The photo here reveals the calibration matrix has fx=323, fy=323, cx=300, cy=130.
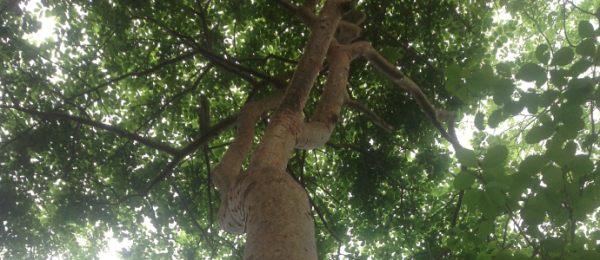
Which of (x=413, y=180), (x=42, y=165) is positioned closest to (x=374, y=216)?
(x=413, y=180)

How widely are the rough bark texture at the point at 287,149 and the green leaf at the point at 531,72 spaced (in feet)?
4.23

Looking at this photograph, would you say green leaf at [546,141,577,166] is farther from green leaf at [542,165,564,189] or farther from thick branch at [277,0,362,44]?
thick branch at [277,0,362,44]

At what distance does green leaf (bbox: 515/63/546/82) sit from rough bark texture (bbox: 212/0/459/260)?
1290mm

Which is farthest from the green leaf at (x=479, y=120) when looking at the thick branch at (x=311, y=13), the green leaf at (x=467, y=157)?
the thick branch at (x=311, y=13)

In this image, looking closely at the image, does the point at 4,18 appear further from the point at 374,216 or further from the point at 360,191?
the point at 374,216

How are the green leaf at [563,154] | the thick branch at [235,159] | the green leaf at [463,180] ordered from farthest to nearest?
the thick branch at [235,159]
the green leaf at [463,180]
the green leaf at [563,154]

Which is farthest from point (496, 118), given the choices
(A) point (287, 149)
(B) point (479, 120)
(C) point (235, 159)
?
(C) point (235, 159)

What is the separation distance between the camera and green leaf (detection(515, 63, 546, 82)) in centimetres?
164

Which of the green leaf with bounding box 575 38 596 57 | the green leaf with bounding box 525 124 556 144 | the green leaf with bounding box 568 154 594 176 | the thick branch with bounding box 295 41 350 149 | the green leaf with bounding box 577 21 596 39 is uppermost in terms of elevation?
the thick branch with bounding box 295 41 350 149

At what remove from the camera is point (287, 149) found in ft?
6.84

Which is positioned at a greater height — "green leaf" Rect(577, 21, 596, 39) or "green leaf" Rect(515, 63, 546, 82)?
"green leaf" Rect(577, 21, 596, 39)

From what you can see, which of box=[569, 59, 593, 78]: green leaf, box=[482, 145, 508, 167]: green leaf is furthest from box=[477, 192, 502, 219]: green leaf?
box=[569, 59, 593, 78]: green leaf

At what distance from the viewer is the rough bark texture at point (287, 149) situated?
51.3 inches

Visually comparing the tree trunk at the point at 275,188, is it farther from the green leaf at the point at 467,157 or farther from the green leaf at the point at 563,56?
the green leaf at the point at 563,56
